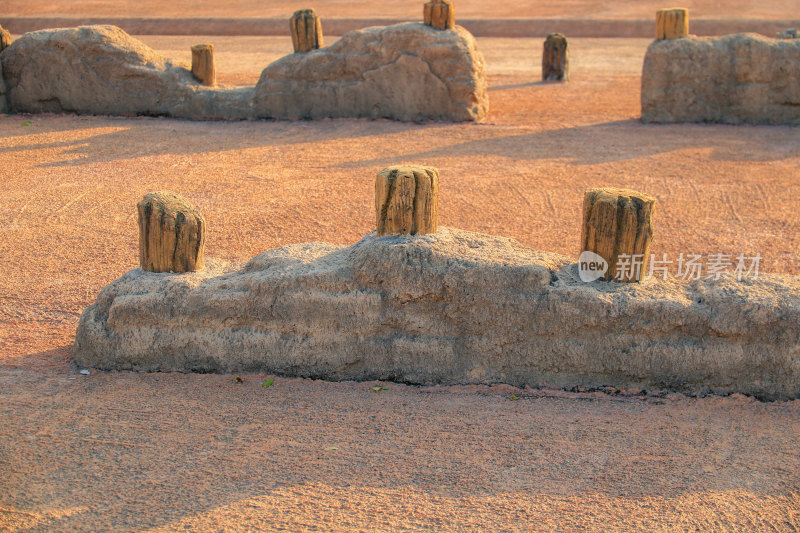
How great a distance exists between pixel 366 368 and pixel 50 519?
6.38 feet

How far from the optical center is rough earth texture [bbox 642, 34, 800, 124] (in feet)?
35.2

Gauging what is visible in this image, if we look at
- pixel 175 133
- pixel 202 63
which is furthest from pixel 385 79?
pixel 175 133

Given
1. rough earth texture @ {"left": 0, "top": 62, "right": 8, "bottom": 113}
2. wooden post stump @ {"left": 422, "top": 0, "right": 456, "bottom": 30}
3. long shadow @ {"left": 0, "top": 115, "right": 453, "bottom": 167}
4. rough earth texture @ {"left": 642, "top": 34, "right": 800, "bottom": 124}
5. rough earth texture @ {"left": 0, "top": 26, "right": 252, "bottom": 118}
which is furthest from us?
rough earth texture @ {"left": 0, "top": 62, "right": 8, "bottom": 113}

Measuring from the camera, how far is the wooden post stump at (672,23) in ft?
36.0

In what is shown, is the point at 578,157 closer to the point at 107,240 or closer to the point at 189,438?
the point at 107,240

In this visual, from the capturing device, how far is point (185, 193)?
841 cm

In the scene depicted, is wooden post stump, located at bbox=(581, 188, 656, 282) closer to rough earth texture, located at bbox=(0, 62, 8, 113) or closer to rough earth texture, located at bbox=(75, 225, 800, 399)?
rough earth texture, located at bbox=(75, 225, 800, 399)

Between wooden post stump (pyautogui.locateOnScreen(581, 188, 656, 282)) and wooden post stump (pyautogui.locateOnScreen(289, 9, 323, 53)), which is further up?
wooden post stump (pyautogui.locateOnScreen(289, 9, 323, 53))

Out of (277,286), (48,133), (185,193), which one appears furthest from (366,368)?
(48,133)

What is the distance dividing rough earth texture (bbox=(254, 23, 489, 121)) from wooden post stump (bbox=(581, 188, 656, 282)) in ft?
22.6

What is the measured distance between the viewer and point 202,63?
11.8 meters

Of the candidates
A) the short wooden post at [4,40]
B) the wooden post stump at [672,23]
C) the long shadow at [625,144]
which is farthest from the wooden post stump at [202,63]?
the wooden post stump at [672,23]

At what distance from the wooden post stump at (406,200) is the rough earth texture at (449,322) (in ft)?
0.31

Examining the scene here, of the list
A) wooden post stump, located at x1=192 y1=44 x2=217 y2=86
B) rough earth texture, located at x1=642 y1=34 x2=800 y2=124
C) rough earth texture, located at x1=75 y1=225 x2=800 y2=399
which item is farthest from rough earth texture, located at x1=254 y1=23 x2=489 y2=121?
rough earth texture, located at x1=75 y1=225 x2=800 y2=399
